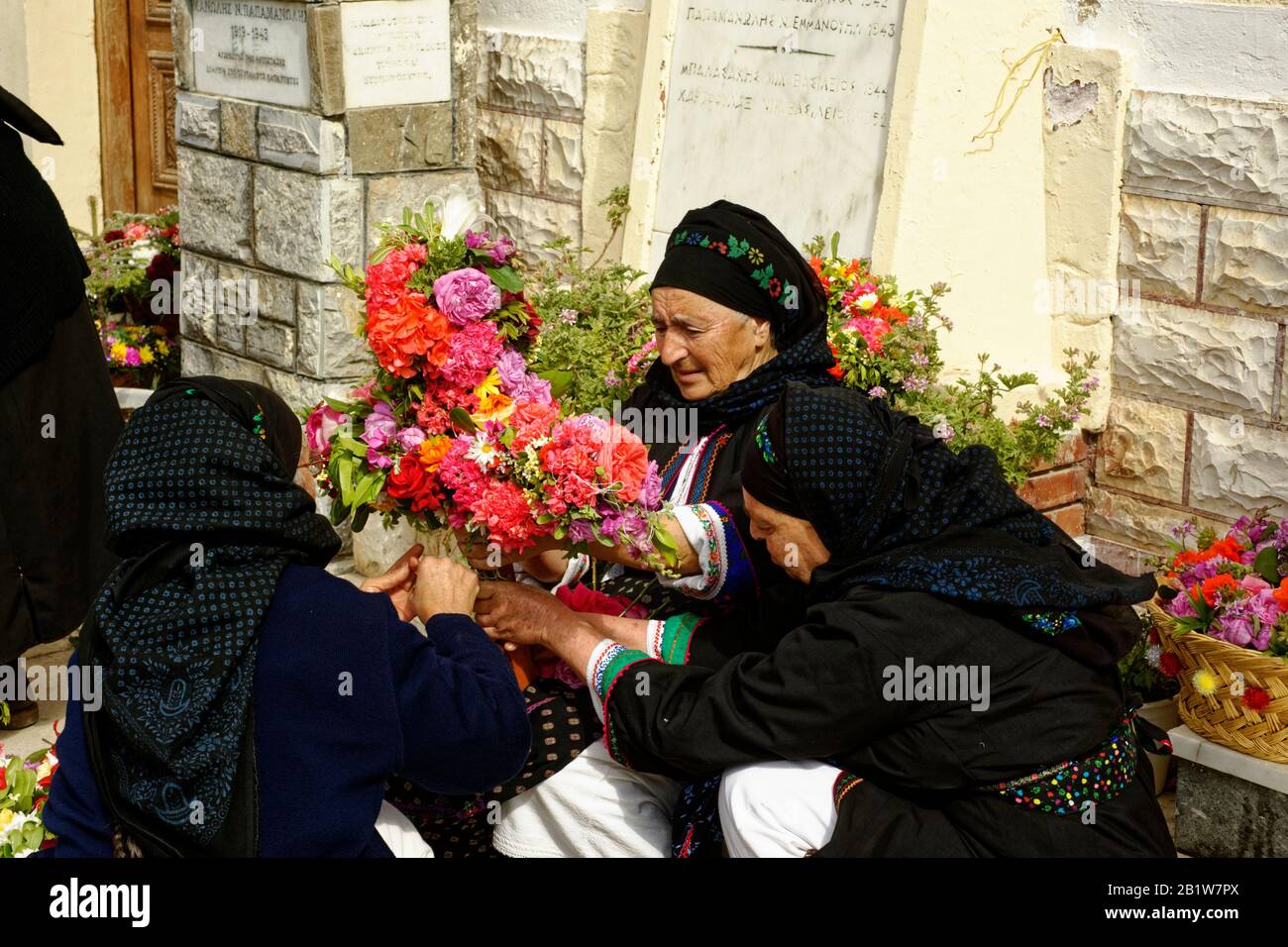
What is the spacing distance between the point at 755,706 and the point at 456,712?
1.89ft

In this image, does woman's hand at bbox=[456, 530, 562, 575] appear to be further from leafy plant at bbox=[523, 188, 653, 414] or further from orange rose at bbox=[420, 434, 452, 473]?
leafy plant at bbox=[523, 188, 653, 414]

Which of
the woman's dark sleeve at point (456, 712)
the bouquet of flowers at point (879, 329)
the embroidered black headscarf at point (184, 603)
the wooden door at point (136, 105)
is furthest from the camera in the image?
the wooden door at point (136, 105)

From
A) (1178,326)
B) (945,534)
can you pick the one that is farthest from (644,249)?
(945,534)

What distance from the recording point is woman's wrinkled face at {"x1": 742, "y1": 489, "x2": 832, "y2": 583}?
2900 millimetres

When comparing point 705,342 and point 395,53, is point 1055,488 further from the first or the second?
point 395,53

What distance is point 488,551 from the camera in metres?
3.04

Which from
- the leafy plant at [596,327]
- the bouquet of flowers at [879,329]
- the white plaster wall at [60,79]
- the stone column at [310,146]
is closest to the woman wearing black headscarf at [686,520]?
the bouquet of flowers at [879,329]

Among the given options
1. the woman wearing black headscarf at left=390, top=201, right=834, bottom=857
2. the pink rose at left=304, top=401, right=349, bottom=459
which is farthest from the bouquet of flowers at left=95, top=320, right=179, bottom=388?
the pink rose at left=304, top=401, right=349, bottom=459

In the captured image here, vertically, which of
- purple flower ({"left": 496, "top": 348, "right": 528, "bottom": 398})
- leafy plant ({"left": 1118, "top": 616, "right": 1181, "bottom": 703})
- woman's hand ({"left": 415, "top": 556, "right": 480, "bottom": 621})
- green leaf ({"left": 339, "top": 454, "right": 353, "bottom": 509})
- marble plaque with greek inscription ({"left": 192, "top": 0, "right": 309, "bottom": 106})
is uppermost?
marble plaque with greek inscription ({"left": 192, "top": 0, "right": 309, "bottom": 106})

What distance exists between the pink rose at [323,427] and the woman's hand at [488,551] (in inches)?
13.9

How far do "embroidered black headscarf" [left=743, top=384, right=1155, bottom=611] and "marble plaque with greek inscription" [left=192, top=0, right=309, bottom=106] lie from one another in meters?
3.46

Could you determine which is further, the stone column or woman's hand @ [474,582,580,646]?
the stone column

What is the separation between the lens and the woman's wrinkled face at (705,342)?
3.53 m

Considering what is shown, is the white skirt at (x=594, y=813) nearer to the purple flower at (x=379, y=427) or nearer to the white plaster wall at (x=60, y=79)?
the purple flower at (x=379, y=427)
